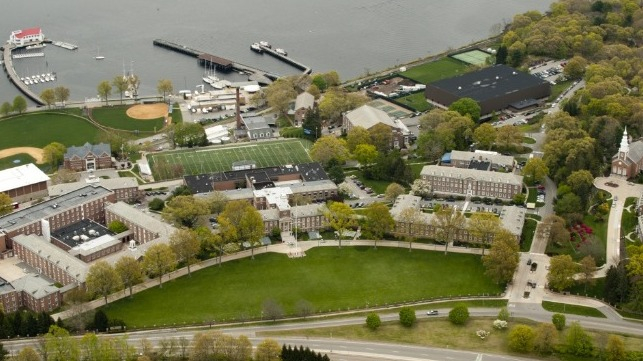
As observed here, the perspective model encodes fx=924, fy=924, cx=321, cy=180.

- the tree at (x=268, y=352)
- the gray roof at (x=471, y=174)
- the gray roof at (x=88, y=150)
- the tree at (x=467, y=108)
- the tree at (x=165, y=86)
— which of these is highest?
the tree at (x=165, y=86)

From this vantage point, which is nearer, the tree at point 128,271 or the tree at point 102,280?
the tree at point 102,280

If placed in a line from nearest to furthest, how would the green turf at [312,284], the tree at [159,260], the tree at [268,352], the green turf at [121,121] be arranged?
the tree at [268,352] → the green turf at [312,284] → the tree at [159,260] → the green turf at [121,121]

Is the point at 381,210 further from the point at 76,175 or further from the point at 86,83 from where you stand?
the point at 86,83

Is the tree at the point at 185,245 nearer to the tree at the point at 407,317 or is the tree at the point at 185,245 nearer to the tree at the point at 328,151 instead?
the tree at the point at 407,317

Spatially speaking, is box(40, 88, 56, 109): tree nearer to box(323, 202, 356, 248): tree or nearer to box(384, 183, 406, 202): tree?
box(323, 202, 356, 248): tree

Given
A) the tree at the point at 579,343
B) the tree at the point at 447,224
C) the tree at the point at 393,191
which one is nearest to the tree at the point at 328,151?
the tree at the point at 393,191

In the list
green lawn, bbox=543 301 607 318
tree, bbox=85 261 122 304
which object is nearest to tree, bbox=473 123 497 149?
green lawn, bbox=543 301 607 318
